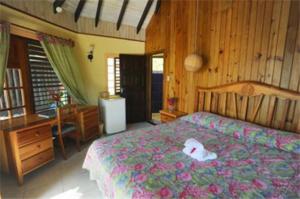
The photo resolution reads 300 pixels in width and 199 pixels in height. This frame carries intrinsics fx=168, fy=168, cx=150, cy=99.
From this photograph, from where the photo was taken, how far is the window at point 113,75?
4.43 meters

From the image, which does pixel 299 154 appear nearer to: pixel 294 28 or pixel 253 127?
pixel 253 127

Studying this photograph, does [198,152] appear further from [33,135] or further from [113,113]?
[113,113]

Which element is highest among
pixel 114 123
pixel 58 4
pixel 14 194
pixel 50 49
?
pixel 58 4

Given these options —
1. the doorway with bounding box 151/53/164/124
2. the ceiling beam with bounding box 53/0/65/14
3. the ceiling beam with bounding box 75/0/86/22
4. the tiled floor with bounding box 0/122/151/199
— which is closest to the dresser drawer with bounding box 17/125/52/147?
the tiled floor with bounding box 0/122/151/199

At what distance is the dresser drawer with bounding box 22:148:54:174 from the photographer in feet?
7.16

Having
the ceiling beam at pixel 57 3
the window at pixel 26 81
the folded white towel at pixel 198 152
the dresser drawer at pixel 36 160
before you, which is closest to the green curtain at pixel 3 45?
the window at pixel 26 81

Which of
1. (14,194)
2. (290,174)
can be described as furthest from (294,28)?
(14,194)

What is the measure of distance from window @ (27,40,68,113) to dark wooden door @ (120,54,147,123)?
1.71m

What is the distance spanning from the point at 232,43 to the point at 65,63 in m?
2.98

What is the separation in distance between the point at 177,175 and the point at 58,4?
11.4 feet

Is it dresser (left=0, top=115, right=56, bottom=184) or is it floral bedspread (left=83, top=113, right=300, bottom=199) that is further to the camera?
dresser (left=0, top=115, right=56, bottom=184)

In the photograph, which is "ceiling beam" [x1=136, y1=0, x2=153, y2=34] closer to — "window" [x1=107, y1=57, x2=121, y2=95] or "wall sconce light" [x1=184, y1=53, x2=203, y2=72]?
"window" [x1=107, y1=57, x2=121, y2=95]

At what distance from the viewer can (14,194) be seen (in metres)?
2.02

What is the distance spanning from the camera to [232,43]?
254cm
